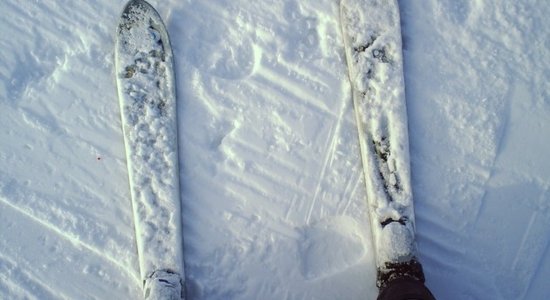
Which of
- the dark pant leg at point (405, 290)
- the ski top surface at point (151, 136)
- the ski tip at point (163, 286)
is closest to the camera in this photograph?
the dark pant leg at point (405, 290)

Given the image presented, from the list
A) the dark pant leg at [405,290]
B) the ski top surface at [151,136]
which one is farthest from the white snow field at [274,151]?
the dark pant leg at [405,290]

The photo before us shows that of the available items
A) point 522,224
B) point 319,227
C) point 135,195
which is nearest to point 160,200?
point 135,195

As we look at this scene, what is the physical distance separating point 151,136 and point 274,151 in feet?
1.69

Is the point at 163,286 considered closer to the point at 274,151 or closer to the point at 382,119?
the point at 274,151

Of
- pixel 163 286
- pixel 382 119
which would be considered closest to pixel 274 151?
pixel 382 119

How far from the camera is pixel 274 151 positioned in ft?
6.59

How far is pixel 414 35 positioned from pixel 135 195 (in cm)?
137

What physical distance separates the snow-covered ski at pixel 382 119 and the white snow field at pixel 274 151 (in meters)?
0.06

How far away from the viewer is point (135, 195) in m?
1.94

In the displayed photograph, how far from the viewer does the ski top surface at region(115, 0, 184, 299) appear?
1.90 meters

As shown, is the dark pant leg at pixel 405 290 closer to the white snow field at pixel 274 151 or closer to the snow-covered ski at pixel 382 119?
the snow-covered ski at pixel 382 119

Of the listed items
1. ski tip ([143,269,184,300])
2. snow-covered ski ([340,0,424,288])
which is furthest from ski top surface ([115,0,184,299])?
snow-covered ski ([340,0,424,288])

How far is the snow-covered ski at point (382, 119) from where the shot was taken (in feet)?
6.11

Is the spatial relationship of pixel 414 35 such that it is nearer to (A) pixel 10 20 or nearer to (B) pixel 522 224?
(B) pixel 522 224
